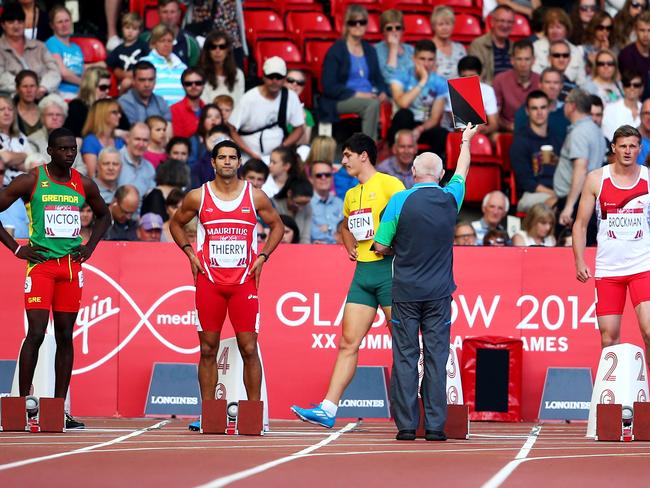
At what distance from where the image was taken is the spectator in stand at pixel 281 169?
16594 mm

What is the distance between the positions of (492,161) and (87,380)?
6015 millimetres

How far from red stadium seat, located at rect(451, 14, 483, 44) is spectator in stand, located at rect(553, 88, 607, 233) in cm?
343

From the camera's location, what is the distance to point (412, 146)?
1683 cm

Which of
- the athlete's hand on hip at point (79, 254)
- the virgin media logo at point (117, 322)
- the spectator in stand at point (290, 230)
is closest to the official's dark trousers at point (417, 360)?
the athlete's hand on hip at point (79, 254)

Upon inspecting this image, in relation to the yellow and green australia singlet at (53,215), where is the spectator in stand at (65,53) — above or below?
above

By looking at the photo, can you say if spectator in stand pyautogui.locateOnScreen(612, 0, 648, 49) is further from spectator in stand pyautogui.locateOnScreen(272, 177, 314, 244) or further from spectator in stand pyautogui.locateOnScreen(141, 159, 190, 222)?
spectator in stand pyautogui.locateOnScreen(141, 159, 190, 222)

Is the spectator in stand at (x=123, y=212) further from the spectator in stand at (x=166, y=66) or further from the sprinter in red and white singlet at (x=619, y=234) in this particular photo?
the sprinter in red and white singlet at (x=619, y=234)

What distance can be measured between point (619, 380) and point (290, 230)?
4744 mm

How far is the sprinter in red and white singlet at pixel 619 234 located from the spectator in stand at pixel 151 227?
472 centimetres

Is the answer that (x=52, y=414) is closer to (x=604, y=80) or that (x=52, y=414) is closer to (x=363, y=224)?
(x=363, y=224)

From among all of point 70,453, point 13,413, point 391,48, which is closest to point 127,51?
point 391,48

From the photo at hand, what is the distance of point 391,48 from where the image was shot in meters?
19.0

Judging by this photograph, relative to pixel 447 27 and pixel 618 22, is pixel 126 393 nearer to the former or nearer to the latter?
pixel 447 27

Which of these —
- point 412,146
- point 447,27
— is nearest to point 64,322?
point 412,146
